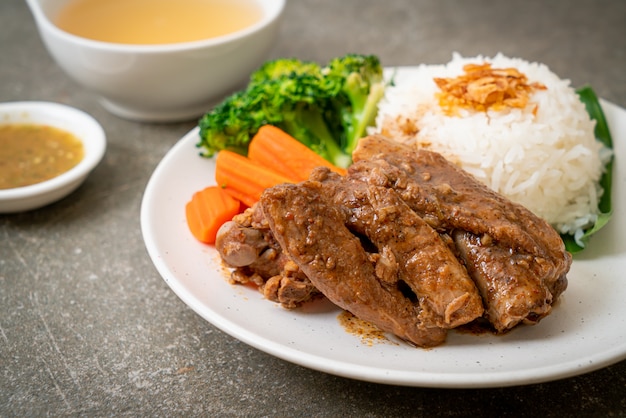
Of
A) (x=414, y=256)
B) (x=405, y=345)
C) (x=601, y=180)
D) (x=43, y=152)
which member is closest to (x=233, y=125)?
(x=43, y=152)

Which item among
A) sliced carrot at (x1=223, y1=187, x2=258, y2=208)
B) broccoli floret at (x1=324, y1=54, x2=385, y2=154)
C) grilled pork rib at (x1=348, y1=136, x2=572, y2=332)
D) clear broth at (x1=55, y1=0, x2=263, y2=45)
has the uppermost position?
grilled pork rib at (x1=348, y1=136, x2=572, y2=332)

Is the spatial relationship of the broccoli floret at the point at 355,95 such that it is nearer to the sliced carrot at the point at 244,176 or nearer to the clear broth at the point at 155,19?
the sliced carrot at the point at 244,176

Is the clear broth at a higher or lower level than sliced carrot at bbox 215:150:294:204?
lower

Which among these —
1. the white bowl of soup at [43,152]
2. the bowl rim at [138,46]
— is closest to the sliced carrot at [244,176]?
the white bowl of soup at [43,152]

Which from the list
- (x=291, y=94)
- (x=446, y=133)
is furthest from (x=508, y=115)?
(x=291, y=94)

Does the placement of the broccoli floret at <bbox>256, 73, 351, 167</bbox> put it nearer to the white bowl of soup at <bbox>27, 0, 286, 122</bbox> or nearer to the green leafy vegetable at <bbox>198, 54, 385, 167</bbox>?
the green leafy vegetable at <bbox>198, 54, 385, 167</bbox>

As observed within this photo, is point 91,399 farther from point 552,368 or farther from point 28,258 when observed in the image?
point 552,368

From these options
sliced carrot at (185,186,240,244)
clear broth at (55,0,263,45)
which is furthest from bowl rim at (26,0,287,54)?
sliced carrot at (185,186,240,244)

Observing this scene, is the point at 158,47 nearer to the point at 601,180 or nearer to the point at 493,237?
the point at 493,237
